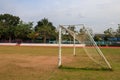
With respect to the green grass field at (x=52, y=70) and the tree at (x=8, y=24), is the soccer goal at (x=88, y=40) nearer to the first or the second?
the green grass field at (x=52, y=70)

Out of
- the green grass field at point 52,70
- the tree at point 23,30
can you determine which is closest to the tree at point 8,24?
the tree at point 23,30

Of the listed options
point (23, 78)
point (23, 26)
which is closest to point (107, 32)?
point (23, 26)

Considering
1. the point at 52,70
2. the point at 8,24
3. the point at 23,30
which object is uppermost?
the point at 8,24

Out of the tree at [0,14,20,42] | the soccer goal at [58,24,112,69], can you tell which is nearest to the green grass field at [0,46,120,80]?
the soccer goal at [58,24,112,69]

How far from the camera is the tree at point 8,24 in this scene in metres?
94.2

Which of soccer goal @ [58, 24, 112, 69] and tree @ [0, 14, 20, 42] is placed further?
tree @ [0, 14, 20, 42]

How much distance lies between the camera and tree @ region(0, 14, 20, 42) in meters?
94.2

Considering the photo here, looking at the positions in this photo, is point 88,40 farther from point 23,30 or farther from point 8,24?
point 8,24

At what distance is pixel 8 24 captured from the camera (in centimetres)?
10200

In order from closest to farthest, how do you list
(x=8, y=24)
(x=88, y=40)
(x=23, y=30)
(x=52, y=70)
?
(x=52, y=70) → (x=88, y=40) → (x=23, y=30) → (x=8, y=24)

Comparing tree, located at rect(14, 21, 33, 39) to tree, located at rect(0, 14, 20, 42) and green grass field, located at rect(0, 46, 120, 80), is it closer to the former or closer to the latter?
tree, located at rect(0, 14, 20, 42)

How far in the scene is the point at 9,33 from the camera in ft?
312

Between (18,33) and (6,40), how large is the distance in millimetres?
7594

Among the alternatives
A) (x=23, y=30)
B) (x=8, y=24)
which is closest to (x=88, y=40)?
(x=23, y=30)
